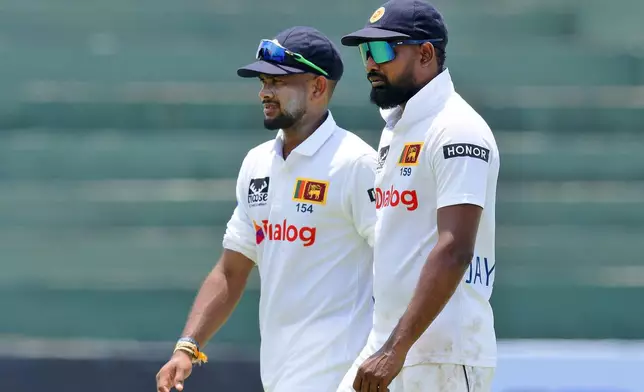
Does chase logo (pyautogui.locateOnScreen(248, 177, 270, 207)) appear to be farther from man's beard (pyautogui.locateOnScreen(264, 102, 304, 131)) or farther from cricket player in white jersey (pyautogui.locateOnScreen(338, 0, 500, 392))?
cricket player in white jersey (pyautogui.locateOnScreen(338, 0, 500, 392))

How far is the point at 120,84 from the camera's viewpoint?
28.6 ft

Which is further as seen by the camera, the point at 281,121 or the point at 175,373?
the point at 281,121

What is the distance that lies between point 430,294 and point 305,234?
3.11 ft

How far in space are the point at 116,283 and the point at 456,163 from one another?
5.04 meters

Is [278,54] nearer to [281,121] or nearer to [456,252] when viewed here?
[281,121]

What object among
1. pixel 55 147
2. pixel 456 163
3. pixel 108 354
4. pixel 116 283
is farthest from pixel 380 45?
pixel 55 147

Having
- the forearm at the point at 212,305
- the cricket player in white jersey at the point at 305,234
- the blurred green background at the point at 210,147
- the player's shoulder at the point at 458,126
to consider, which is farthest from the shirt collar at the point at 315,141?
the blurred green background at the point at 210,147

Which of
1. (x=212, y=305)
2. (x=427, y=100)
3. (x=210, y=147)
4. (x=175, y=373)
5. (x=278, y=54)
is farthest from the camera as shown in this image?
(x=210, y=147)

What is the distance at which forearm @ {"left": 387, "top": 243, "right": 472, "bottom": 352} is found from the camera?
2.67 metres

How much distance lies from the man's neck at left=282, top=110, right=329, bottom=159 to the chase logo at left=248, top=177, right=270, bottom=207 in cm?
11

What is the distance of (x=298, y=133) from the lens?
372 centimetres

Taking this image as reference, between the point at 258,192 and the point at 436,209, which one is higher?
the point at 436,209

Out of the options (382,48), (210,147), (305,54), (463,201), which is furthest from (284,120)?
(210,147)

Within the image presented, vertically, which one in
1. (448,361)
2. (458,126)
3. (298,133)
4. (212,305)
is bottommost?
(212,305)
